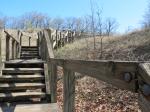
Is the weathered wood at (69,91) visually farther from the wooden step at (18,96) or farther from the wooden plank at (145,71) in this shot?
the wooden step at (18,96)

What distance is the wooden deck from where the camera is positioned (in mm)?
6133

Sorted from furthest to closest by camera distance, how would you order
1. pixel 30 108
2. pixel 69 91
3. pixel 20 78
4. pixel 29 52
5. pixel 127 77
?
pixel 29 52, pixel 20 78, pixel 30 108, pixel 69 91, pixel 127 77

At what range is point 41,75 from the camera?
26.7 ft

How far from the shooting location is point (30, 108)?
→ 6.32 meters

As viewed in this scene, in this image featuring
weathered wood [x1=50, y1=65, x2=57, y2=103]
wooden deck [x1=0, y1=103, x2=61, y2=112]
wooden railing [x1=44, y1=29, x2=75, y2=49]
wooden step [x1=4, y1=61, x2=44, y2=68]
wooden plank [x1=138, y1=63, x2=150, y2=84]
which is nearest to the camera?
wooden plank [x1=138, y1=63, x2=150, y2=84]

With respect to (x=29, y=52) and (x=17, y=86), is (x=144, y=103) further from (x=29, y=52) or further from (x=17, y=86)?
(x=29, y=52)

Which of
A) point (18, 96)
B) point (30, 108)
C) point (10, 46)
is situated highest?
point (10, 46)

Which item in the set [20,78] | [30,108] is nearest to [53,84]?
[30,108]

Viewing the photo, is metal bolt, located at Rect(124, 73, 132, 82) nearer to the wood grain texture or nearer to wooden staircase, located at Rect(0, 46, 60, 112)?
the wood grain texture

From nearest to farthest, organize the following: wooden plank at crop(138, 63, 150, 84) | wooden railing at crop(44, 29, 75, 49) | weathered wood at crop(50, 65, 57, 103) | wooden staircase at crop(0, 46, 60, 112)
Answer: wooden plank at crop(138, 63, 150, 84) < weathered wood at crop(50, 65, 57, 103) < wooden staircase at crop(0, 46, 60, 112) < wooden railing at crop(44, 29, 75, 49)

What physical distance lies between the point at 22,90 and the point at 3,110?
1.47 metres

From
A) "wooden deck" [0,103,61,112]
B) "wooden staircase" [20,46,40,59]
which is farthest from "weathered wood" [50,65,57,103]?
"wooden staircase" [20,46,40,59]

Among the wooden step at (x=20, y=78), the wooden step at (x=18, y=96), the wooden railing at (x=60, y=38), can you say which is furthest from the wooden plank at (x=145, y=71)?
the wooden railing at (x=60, y=38)

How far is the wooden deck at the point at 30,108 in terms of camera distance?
6.13m
